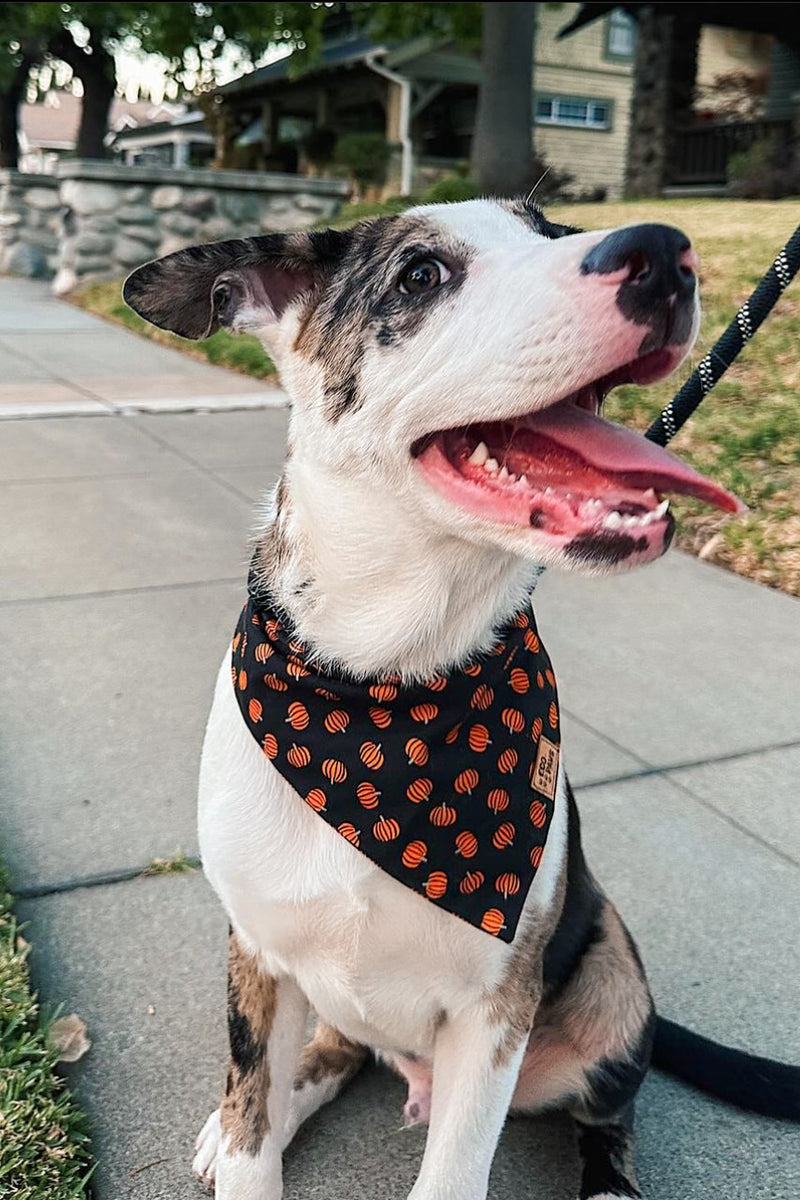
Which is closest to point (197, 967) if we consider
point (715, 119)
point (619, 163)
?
point (715, 119)

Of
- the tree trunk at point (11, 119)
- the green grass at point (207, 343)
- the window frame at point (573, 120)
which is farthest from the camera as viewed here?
the window frame at point (573, 120)

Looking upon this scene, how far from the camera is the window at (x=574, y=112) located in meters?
29.2

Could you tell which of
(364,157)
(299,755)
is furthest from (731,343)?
(364,157)

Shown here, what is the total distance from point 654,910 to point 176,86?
25.6 meters

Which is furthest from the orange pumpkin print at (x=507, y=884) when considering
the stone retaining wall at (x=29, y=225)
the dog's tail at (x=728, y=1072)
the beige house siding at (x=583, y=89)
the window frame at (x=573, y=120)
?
the window frame at (x=573, y=120)

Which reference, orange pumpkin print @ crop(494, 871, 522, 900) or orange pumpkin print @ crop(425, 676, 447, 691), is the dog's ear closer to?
orange pumpkin print @ crop(425, 676, 447, 691)

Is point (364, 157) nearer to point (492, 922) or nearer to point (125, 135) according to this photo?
point (125, 135)

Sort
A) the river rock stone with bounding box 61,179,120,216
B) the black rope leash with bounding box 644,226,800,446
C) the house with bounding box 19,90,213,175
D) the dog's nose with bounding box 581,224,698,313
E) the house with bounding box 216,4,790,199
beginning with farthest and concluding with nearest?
the house with bounding box 19,90,213,175 → the house with bounding box 216,4,790,199 → the river rock stone with bounding box 61,179,120,216 → the black rope leash with bounding box 644,226,800,446 → the dog's nose with bounding box 581,224,698,313

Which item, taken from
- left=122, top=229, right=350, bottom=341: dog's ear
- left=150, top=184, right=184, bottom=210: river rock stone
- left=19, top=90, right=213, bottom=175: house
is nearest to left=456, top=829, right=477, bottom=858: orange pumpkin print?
left=122, top=229, right=350, bottom=341: dog's ear

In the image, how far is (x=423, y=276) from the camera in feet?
7.09

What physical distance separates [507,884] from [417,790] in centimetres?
24

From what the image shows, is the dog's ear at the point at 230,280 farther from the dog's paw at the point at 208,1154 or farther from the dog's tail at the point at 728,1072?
the dog's tail at the point at 728,1072

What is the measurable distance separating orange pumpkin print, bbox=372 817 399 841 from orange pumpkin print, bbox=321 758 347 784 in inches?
4.3

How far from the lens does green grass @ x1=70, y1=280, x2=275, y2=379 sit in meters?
10.7
